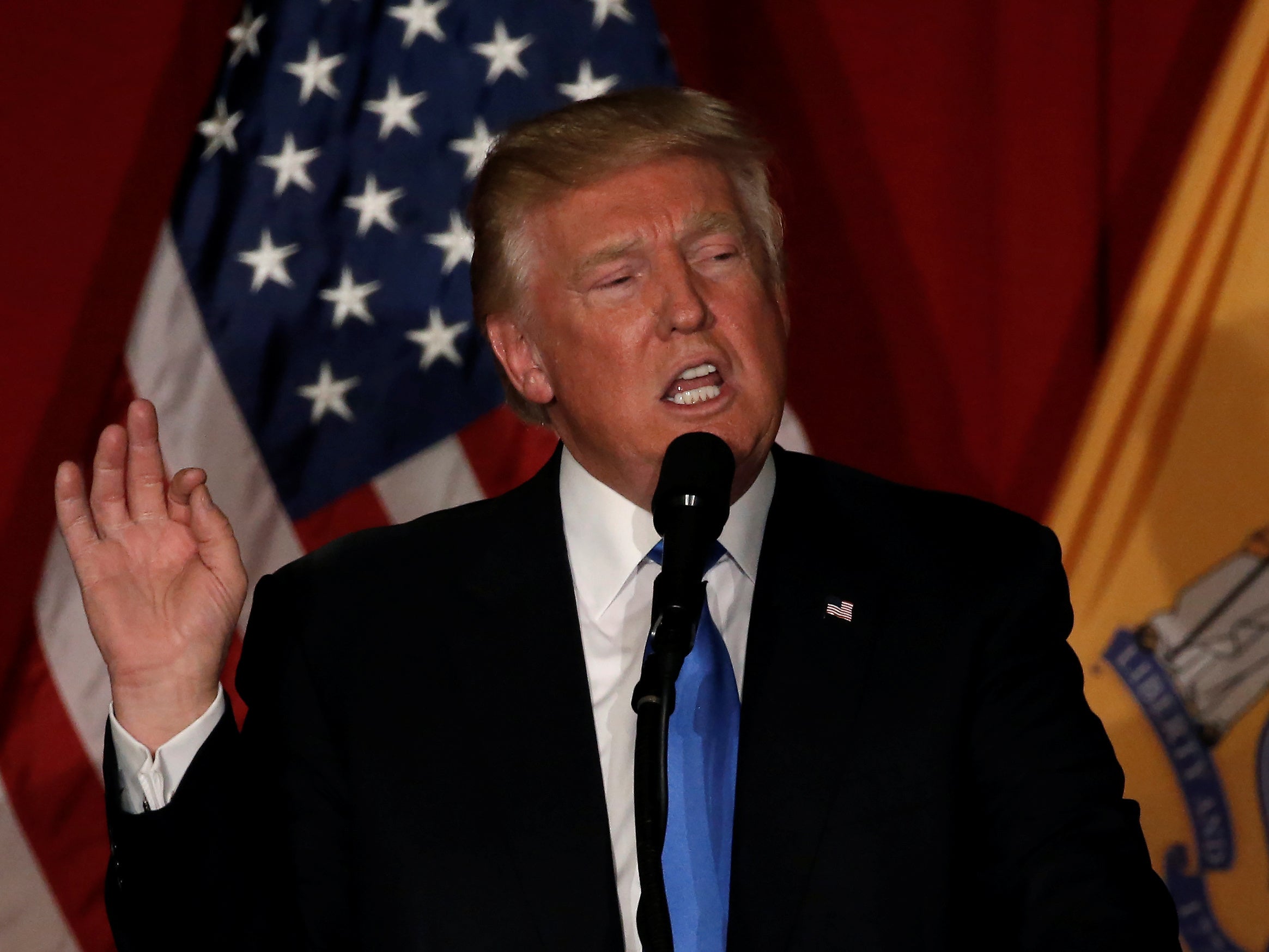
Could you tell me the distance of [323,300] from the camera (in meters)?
2.33

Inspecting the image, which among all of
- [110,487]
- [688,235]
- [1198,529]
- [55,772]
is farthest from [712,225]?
[55,772]

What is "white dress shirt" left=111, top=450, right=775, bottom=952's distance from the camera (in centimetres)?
133

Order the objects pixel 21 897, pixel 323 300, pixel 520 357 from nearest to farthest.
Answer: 1. pixel 520 357
2. pixel 21 897
3. pixel 323 300

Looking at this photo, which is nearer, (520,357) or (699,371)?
(699,371)

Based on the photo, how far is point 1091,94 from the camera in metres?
2.42

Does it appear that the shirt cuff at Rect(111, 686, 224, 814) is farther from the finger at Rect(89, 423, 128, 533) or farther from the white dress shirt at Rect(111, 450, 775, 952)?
the finger at Rect(89, 423, 128, 533)

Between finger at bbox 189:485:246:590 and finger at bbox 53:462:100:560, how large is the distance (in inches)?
3.9

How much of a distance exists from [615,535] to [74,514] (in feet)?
1.84

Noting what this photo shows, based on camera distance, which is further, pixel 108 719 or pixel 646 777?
pixel 108 719

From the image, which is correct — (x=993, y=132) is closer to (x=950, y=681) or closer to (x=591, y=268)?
(x=591, y=268)

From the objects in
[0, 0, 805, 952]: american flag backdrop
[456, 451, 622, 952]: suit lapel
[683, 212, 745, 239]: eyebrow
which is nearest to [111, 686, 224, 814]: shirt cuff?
[456, 451, 622, 952]: suit lapel

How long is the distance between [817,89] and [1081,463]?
80 centimetres

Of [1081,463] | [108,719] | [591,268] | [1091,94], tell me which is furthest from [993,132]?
[108,719]

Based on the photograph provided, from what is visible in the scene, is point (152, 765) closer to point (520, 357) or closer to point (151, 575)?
point (151, 575)
